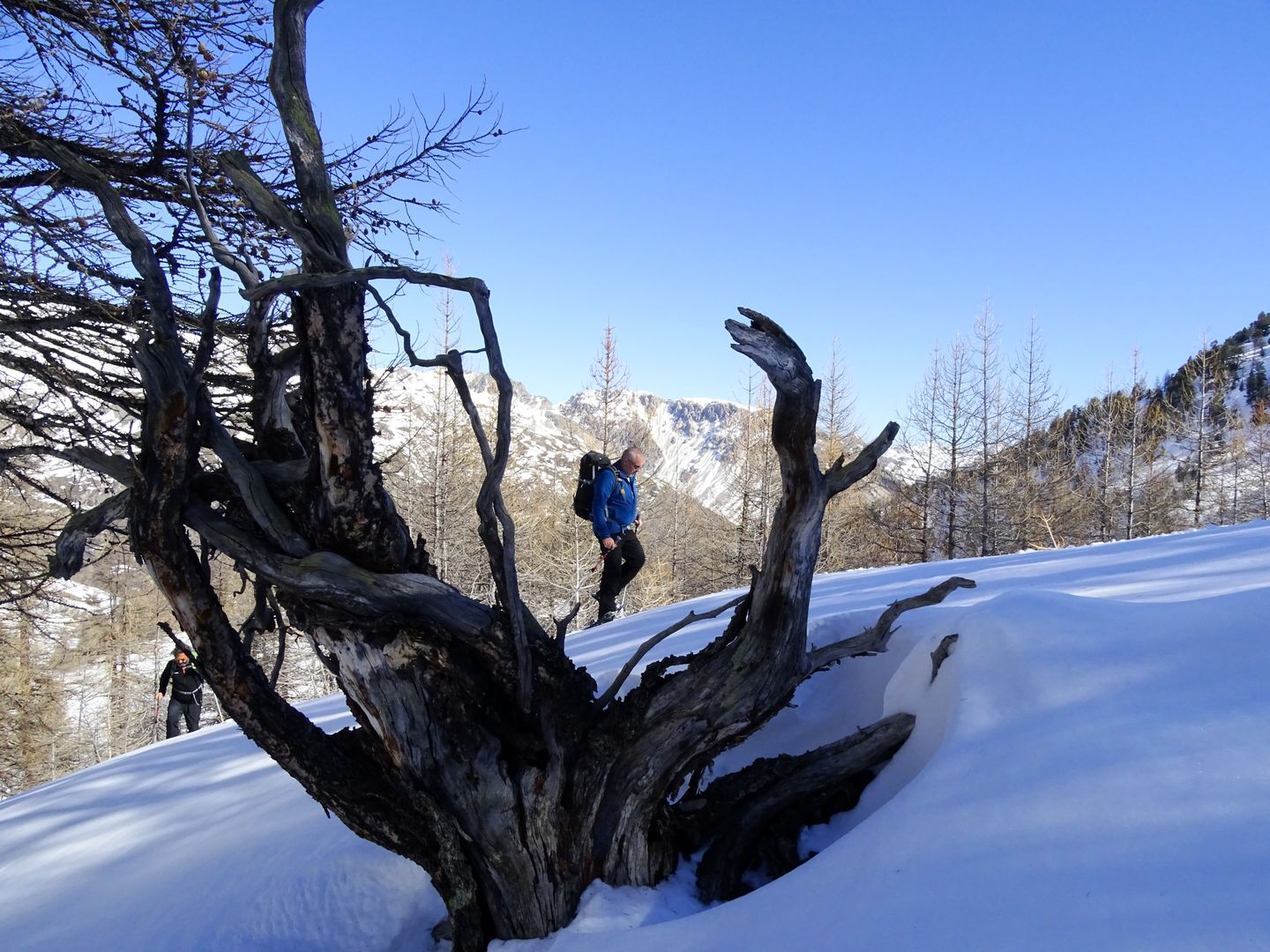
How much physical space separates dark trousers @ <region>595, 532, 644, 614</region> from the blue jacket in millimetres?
158

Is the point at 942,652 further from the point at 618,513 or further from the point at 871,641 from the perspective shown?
the point at 618,513

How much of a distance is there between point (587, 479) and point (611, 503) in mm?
285

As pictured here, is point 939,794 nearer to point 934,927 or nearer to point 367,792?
point 934,927

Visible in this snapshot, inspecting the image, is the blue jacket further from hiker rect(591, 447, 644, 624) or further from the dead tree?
the dead tree

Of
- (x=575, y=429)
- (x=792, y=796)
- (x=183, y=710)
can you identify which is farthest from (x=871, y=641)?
(x=575, y=429)

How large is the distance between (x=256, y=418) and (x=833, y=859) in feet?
7.74

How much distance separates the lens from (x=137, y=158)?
391 centimetres

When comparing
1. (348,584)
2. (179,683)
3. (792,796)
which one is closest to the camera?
(348,584)

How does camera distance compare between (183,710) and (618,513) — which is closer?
(618,513)

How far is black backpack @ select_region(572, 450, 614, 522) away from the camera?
20.0ft

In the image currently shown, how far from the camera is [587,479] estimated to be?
6.21 metres

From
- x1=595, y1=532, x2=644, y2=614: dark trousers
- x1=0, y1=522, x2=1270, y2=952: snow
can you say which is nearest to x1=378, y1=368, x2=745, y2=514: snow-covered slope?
x1=595, y1=532, x2=644, y2=614: dark trousers

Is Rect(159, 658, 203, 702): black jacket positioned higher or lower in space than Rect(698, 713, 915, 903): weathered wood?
lower

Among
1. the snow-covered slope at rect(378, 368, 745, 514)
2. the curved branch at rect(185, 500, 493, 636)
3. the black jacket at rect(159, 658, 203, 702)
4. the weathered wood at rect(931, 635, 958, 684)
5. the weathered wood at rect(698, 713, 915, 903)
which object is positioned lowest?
the black jacket at rect(159, 658, 203, 702)
